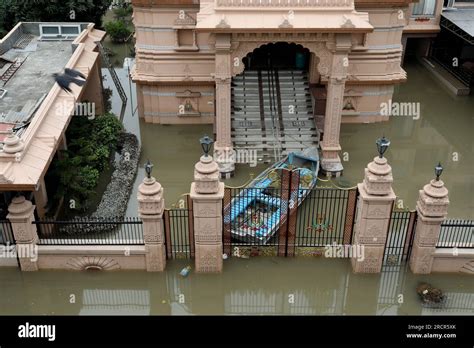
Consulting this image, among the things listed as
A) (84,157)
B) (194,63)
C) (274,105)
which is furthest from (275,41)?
(84,157)

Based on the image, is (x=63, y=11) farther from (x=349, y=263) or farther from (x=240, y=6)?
(x=349, y=263)

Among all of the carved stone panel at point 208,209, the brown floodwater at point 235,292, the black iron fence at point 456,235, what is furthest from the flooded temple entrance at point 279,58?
the carved stone panel at point 208,209

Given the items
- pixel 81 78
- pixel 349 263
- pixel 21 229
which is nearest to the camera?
pixel 21 229

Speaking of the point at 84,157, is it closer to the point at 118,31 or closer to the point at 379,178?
the point at 379,178

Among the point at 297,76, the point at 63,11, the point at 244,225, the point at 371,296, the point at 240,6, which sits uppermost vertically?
the point at 240,6

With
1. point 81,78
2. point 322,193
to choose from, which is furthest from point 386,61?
point 81,78

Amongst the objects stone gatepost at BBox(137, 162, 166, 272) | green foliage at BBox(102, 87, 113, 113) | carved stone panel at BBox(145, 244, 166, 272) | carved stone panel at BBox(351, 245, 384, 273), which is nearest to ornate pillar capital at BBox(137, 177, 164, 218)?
stone gatepost at BBox(137, 162, 166, 272)
